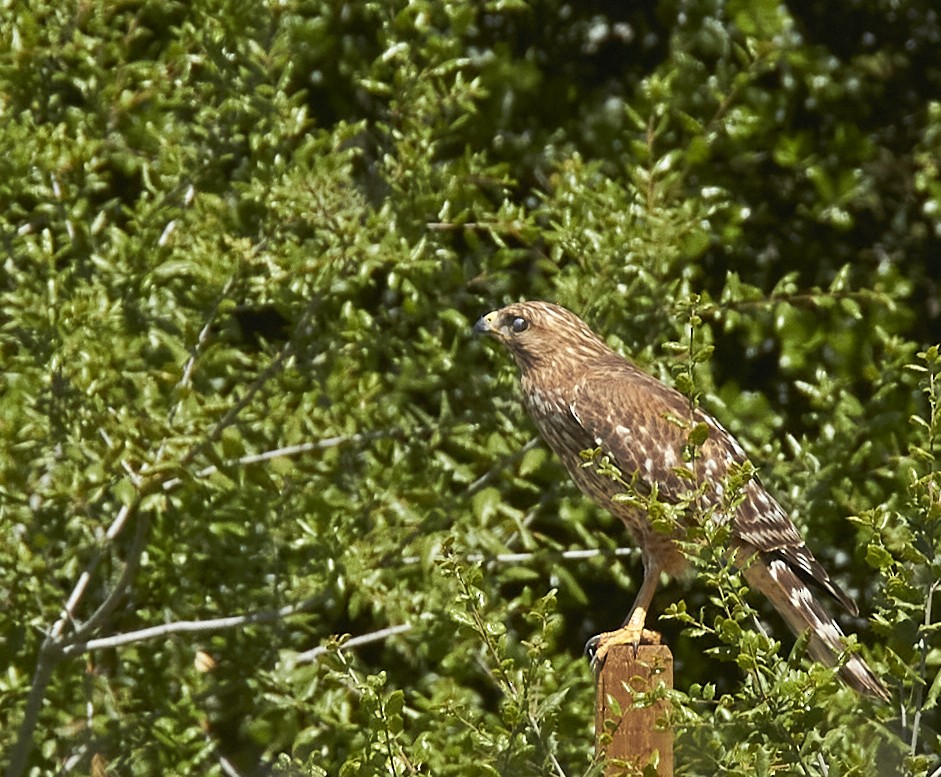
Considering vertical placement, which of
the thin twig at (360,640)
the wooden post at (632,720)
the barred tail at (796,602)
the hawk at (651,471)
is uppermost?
the wooden post at (632,720)

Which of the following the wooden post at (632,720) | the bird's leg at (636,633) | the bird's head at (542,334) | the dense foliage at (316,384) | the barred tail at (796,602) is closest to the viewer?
the wooden post at (632,720)

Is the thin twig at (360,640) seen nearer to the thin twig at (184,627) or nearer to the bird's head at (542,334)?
the thin twig at (184,627)

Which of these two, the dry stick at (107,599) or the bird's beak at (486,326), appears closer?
the dry stick at (107,599)

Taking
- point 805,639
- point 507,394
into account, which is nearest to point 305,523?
point 507,394

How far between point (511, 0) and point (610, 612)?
2.25 m

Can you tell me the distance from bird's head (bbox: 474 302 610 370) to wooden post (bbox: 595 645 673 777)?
1.42 meters

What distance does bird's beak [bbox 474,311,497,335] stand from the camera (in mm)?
5125

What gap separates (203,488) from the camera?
515 cm

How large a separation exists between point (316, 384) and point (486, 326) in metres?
0.73

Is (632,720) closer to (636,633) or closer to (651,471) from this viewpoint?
(636,633)

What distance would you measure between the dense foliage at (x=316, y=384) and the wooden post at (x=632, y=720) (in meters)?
1.10

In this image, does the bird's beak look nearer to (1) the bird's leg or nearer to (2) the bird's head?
(2) the bird's head

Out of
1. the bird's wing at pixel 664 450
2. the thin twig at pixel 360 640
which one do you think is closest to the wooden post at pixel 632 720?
the bird's wing at pixel 664 450

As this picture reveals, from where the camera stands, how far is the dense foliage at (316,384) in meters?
5.12
